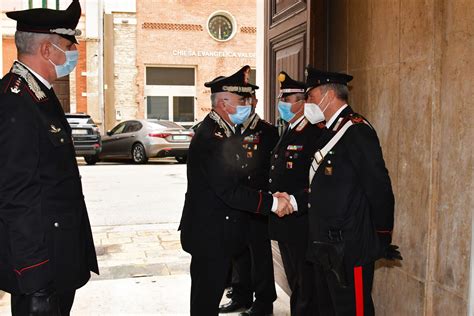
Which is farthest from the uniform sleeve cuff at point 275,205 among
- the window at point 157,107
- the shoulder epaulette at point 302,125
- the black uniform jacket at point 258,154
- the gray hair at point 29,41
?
the window at point 157,107

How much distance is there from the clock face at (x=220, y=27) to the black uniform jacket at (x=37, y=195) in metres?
22.8

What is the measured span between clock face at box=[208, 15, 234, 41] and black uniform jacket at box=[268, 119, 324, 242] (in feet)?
71.3

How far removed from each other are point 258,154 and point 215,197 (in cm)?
79

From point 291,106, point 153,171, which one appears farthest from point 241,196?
point 153,171

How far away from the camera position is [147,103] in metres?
24.5

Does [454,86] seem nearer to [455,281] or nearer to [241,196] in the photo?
[455,281]

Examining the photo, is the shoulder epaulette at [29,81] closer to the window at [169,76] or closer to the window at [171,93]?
the window at [171,93]

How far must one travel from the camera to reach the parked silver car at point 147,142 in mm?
15969

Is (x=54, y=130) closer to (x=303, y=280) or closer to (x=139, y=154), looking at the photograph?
(x=303, y=280)

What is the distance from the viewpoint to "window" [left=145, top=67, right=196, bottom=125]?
2461 centimetres

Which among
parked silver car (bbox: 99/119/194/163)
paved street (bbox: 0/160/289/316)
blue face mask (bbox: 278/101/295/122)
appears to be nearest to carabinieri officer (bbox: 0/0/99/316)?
blue face mask (bbox: 278/101/295/122)

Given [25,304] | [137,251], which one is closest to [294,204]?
[25,304]

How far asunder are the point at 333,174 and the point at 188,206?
1068 mm

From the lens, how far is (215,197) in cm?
351
